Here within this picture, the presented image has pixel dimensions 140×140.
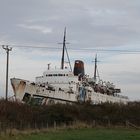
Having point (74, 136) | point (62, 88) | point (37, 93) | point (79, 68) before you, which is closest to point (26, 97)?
point (37, 93)

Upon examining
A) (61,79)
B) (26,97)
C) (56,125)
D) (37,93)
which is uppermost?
(61,79)

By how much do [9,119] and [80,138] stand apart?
66.7 feet

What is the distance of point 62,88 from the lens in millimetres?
70875

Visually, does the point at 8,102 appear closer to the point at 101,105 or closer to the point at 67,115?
the point at 67,115

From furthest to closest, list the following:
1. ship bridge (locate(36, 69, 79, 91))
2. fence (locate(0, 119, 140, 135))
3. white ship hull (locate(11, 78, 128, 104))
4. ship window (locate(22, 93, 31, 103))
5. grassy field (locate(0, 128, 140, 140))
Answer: ship bridge (locate(36, 69, 79, 91)) < white ship hull (locate(11, 78, 128, 104)) < ship window (locate(22, 93, 31, 103)) < fence (locate(0, 119, 140, 135)) < grassy field (locate(0, 128, 140, 140))

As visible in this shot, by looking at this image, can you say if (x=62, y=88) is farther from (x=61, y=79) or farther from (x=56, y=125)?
(x=56, y=125)

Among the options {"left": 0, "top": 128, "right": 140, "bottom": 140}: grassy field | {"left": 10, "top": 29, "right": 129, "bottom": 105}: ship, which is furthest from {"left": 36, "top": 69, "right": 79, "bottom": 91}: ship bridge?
{"left": 0, "top": 128, "right": 140, "bottom": 140}: grassy field

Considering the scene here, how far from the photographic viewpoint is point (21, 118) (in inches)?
2031

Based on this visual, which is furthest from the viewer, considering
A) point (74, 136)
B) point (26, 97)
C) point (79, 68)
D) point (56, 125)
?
point (79, 68)

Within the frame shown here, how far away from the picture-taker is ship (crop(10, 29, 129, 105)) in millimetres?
66062

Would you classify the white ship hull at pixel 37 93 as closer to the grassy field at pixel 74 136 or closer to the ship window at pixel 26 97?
the ship window at pixel 26 97

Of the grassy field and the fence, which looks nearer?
the grassy field

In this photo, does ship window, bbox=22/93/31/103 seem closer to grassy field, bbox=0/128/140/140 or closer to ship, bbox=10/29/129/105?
→ ship, bbox=10/29/129/105

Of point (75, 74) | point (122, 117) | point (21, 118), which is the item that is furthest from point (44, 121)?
point (75, 74)
